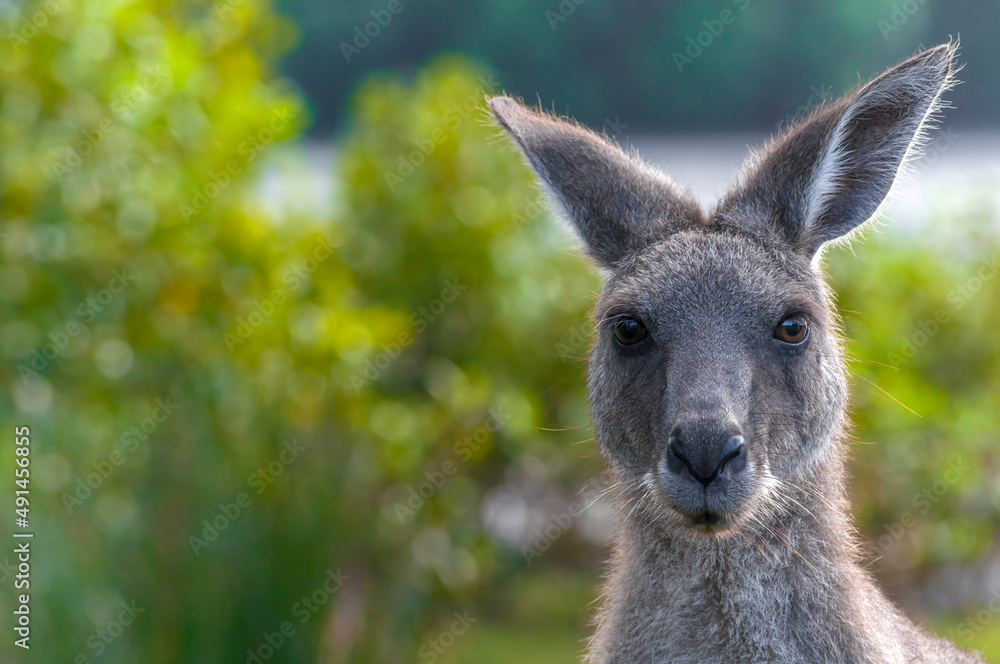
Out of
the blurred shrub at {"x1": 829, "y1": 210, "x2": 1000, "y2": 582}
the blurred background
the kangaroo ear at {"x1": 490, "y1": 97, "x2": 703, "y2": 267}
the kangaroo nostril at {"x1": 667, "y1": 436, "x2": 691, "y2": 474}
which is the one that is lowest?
the blurred shrub at {"x1": 829, "y1": 210, "x2": 1000, "y2": 582}

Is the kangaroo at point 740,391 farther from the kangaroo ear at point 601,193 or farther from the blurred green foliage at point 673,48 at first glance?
the blurred green foliage at point 673,48

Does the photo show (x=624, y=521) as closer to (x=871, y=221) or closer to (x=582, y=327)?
(x=871, y=221)

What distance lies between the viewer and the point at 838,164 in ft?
12.6

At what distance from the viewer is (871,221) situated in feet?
13.3

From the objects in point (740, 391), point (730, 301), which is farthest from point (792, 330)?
point (740, 391)

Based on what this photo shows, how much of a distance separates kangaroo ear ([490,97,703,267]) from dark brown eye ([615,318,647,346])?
40cm

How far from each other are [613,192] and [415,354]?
11.8ft

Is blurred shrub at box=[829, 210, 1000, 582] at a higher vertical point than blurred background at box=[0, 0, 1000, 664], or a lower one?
lower

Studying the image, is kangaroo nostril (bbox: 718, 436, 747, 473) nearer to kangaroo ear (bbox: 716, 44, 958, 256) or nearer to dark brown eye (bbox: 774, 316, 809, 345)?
dark brown eye (bbox: 774, 316, 809, 345)

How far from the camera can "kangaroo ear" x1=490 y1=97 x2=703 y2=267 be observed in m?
4.04

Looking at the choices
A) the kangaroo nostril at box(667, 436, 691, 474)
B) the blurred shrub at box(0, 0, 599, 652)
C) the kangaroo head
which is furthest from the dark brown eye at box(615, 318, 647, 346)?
the blurred shrub at box(0, 0, 599, 652)

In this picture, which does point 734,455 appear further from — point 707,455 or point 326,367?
point 326,367

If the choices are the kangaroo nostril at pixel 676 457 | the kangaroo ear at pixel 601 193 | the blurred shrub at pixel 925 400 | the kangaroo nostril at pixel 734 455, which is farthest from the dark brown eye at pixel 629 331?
the blurred shrub at pixel 925 400

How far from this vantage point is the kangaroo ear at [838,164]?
3.66 metres
